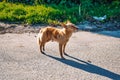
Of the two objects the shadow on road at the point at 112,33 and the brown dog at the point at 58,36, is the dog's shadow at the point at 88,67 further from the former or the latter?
the shadow on road at the point at 112,33

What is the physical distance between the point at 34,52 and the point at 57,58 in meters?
0.62

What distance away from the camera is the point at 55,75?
6.53 metres

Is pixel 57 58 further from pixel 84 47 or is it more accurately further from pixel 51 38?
pixel 84 47

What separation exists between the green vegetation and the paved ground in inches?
48.6

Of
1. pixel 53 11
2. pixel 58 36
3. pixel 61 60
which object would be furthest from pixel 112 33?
pixel 61 60

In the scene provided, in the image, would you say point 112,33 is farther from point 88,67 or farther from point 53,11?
point 88,67

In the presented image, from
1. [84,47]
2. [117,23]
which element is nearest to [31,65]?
[84,47]

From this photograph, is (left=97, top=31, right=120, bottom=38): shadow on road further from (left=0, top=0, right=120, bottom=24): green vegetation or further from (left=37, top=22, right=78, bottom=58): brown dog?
(left=37, top=22, right=78, bottom=58): brown dog

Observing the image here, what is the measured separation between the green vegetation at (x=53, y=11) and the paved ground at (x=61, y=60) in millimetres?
1234

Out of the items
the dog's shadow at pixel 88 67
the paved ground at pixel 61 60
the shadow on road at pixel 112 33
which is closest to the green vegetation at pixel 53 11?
the shadow on road at pixel 112 33

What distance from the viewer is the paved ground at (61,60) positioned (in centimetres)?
657

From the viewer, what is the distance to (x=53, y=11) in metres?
10.5

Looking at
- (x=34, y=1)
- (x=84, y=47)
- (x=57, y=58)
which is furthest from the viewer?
Answer: (x=34, y=1)

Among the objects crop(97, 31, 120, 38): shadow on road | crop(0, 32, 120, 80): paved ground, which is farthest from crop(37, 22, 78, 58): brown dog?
crop(97, 31, 120, 38): shadow on road
